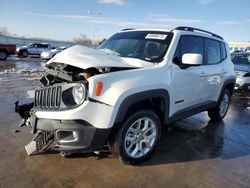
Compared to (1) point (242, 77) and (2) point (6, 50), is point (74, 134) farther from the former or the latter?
(2) point (6, 50)

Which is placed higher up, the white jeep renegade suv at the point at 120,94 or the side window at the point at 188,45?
the side window at the point at 188,45

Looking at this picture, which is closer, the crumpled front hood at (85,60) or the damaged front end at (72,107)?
the damaged front end at (72,107)

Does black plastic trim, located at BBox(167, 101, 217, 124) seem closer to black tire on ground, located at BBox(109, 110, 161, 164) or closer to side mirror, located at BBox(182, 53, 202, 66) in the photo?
black tire on ground, located at BBox(109, 110, 161, 164)

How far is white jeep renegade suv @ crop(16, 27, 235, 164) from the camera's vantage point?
10.3ft

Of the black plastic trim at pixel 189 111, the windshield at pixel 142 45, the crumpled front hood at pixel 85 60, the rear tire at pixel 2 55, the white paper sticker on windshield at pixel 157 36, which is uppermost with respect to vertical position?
the white paper sticker on windshield at pixel 157 36

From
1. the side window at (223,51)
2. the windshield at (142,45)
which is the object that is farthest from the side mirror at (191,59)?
the side window at (223,51)

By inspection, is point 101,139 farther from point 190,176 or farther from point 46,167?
point 190,176

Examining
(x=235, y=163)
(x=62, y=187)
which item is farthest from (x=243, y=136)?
(x=62, y=187)

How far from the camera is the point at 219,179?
354 centimetres

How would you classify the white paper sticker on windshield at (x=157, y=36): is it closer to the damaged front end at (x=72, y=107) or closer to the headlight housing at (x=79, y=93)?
the damaged front end at (x=72, y=107)

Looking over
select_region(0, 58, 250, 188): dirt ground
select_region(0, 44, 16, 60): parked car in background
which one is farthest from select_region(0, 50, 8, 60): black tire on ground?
select_region(0, 58, 250, 188): dirt ground

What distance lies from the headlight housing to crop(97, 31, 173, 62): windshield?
1364mm

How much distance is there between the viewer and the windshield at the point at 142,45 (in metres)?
4.20

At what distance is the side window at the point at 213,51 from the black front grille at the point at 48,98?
10.8 feet
